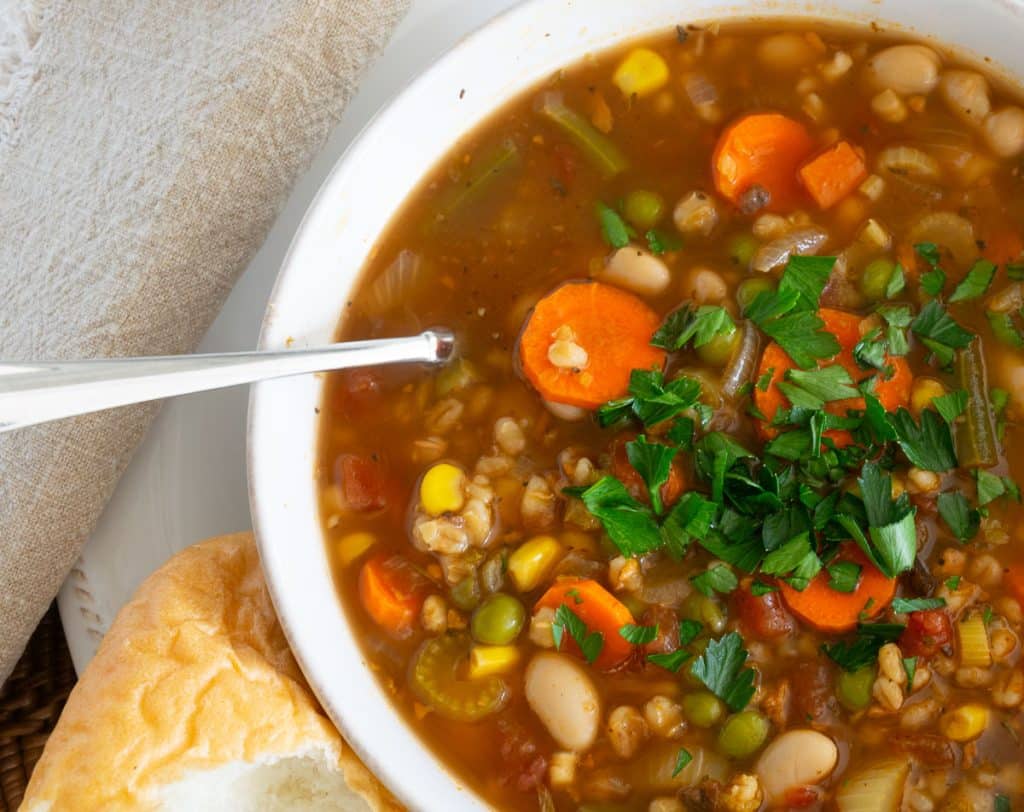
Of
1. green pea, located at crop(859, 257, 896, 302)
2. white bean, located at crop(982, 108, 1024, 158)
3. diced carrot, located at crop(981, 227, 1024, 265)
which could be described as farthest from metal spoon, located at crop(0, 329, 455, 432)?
white bean, located at crop(982, 108, 1024, 158)

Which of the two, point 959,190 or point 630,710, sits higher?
point 959,190

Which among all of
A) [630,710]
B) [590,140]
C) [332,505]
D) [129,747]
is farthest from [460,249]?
[129,747]

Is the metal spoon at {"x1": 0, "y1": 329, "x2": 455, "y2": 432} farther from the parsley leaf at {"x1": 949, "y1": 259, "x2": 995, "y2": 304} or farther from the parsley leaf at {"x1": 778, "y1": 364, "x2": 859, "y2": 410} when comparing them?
the parsley leaf at {"x1": 949, "y1": 259, "x2": 995, "y2": 304}

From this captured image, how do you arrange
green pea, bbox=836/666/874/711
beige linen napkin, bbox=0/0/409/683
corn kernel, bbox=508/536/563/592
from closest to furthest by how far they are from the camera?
green pea, bbox=836/666/874/711 < corn kernel, bbox=508/536/563/592 < beige linen napkin, bbox=0/0/409/683

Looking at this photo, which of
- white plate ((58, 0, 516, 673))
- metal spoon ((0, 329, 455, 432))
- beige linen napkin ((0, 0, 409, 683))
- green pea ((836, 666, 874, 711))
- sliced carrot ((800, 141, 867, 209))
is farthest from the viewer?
A: white plate ((58, 0, 516, 673))

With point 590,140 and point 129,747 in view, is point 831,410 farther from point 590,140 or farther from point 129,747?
point 129,747

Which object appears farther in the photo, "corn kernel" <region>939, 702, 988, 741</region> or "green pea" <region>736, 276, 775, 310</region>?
"green pea" <region>736, 276, 775, 310</region>

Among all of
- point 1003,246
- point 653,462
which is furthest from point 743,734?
point 1003,246
